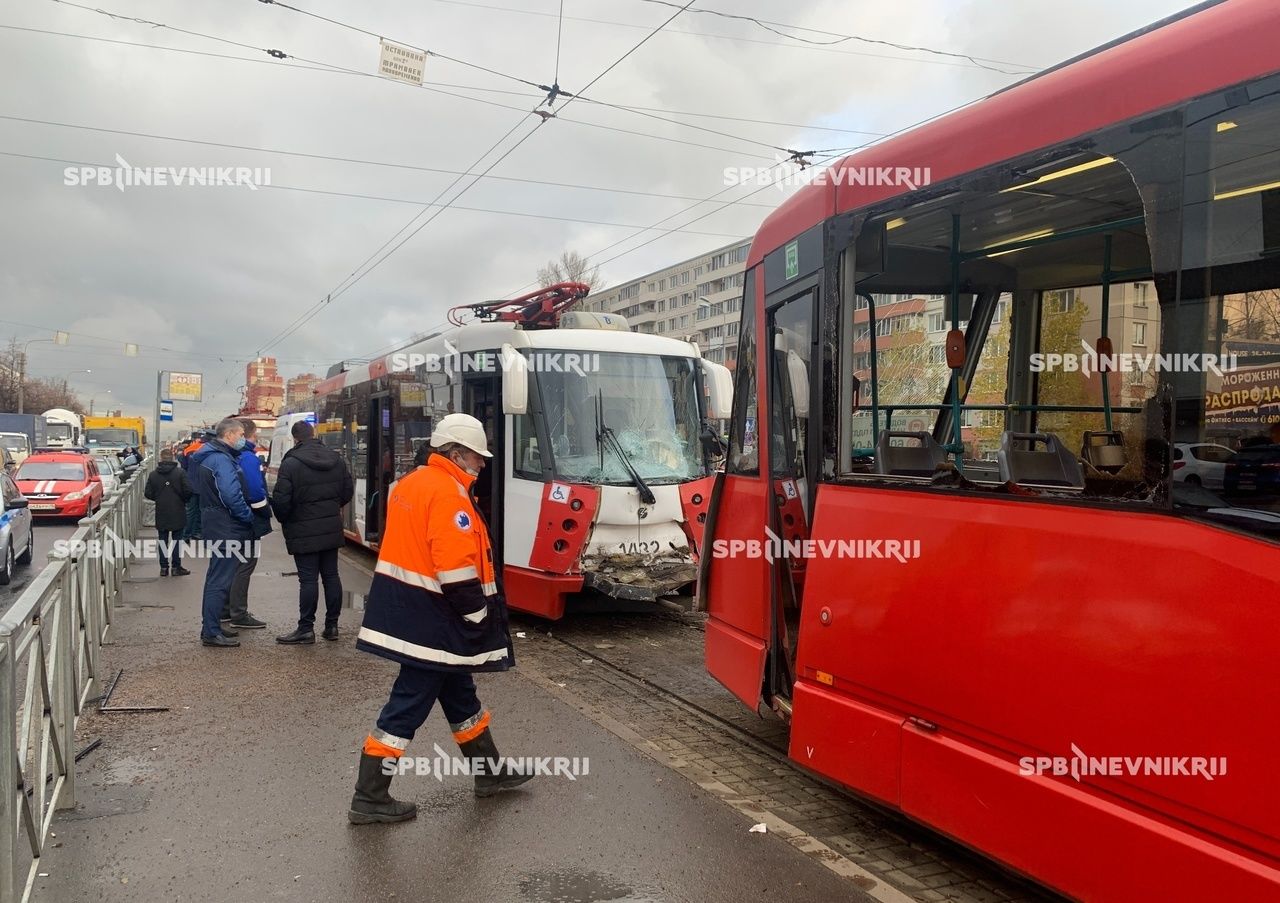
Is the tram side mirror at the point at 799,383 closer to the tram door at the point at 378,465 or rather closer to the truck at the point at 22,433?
the tram door at the point at 378,465

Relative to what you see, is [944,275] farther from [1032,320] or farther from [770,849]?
[770,849]

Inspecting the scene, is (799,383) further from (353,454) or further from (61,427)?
(61,427)

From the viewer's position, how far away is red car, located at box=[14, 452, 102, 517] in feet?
65.9

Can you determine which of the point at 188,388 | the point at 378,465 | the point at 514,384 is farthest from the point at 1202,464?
the point at 188,388

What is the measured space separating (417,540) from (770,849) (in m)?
2.18

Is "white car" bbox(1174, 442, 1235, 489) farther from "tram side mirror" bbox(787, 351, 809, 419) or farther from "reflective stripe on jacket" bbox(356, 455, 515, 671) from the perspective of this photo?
"reflective stripe on jacket" bbox(356, 455, 515, 671)

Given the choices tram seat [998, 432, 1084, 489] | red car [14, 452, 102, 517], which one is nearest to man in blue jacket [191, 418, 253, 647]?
tram seat [998, 432, 1084, 489]

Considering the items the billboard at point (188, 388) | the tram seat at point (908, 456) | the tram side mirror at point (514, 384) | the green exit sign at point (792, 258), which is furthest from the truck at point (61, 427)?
the tram seat at point (908, 456)

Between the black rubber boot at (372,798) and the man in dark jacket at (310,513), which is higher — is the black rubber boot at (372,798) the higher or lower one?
the lower one

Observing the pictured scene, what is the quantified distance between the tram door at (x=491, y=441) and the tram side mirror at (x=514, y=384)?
518mm

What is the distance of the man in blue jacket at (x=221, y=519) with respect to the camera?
27.1ft

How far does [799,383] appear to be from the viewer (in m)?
4.75

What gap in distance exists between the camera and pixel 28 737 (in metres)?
3.97

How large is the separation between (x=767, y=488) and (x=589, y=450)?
13.2ft
